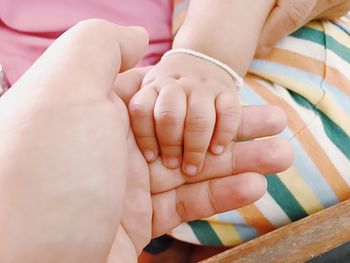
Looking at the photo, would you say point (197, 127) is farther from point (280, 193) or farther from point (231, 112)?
point (280, 193)

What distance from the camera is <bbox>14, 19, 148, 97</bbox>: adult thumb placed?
0.44 metres

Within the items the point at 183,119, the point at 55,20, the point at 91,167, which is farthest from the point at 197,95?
the point at 55,20

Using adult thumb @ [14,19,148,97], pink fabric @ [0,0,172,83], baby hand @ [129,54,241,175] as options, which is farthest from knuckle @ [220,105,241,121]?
pink fabric @ [0,0,172,83]

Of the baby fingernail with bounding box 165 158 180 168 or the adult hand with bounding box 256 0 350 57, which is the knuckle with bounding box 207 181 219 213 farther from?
the adult hand with bounding box 256 0 350 57

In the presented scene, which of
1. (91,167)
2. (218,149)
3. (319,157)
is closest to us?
(91,167)

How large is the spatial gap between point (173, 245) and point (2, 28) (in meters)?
0.38

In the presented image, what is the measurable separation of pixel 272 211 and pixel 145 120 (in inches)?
8.6

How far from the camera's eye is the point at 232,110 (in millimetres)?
511

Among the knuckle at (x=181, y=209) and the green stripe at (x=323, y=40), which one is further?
the green stripe at (x=323, y=40)

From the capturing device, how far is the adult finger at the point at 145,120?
1.62 feet

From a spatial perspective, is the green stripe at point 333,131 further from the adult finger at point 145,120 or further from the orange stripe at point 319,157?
the adult finger at point 145,120

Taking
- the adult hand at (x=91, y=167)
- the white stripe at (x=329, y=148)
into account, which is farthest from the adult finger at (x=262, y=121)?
the white stripe at (x=329, y=148)

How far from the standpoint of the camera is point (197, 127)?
492mm

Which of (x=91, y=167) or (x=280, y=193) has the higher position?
(x=91, y=167)
